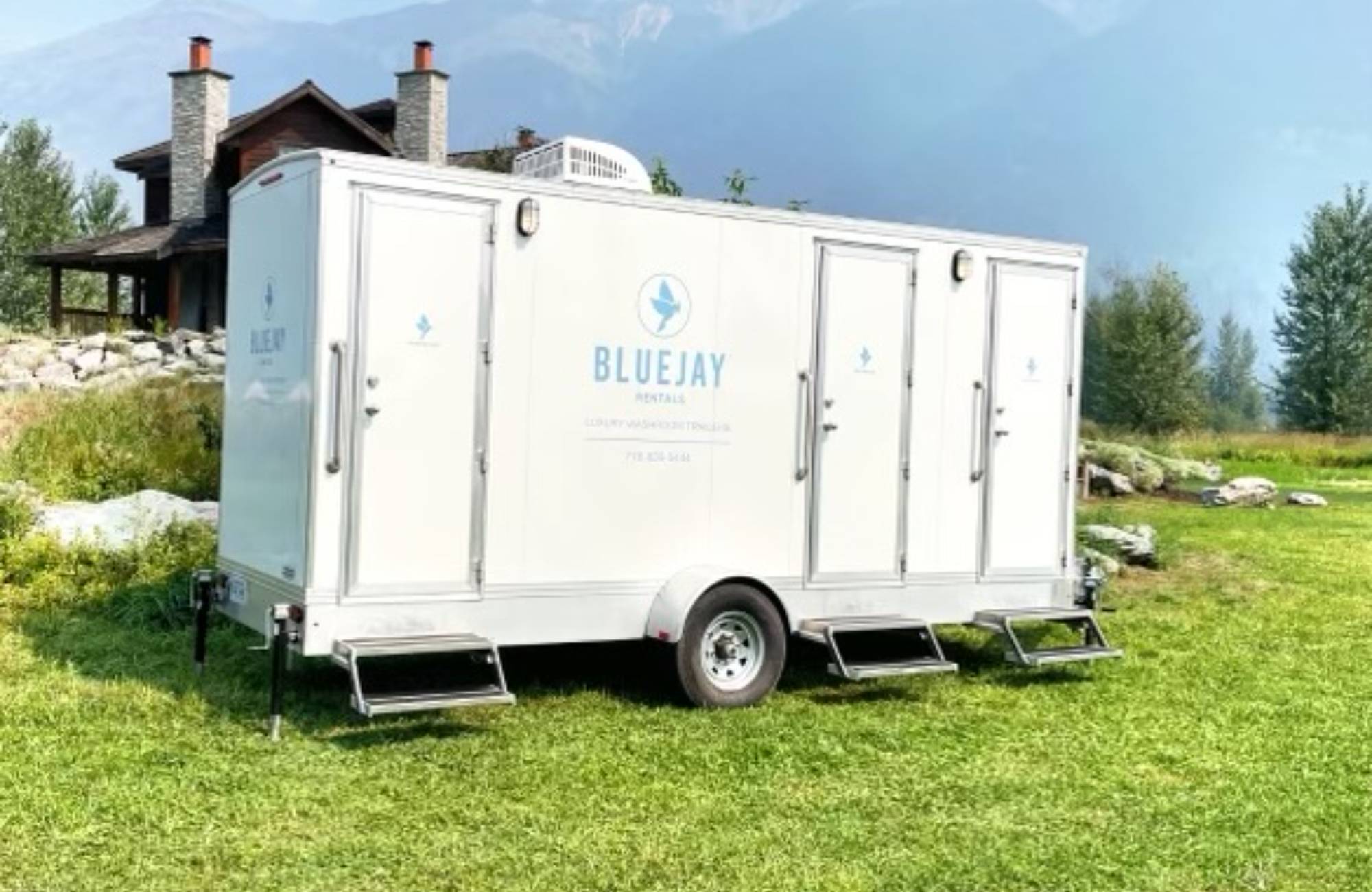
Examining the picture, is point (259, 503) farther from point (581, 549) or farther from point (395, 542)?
point (581, 549)

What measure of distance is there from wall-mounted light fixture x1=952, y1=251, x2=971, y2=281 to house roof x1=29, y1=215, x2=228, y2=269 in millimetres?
21015

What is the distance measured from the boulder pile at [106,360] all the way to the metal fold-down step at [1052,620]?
10.2m

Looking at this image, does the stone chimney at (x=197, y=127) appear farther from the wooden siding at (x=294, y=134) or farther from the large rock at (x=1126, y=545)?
the large rock at (x=1126, y=545)

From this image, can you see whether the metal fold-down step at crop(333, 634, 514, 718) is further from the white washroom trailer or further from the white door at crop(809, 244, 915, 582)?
the white door at crop(809, 244, 915, 582)

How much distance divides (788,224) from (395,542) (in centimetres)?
296

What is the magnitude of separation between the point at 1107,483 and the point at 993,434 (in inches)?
598

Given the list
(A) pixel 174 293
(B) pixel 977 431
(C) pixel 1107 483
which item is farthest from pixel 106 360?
(C) pixel 1107 483

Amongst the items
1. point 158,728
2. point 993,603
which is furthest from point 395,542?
point 993,603

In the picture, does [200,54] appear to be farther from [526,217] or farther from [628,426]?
[628,426]

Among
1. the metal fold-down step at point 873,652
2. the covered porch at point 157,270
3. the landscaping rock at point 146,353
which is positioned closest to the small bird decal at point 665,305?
the metal fold-down step at point 873,652

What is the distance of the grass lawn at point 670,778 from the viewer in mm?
5090

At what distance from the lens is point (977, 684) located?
849 cm

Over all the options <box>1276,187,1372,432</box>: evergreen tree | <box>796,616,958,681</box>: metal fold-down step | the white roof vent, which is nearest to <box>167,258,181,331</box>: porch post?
the white roof vent

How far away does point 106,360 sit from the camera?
67.1 feet
